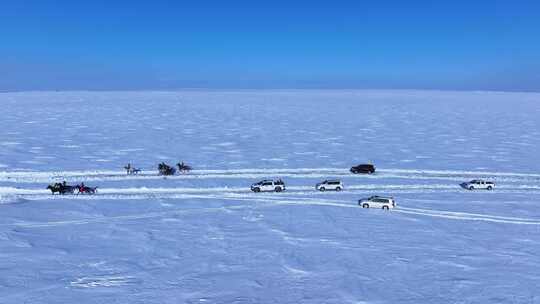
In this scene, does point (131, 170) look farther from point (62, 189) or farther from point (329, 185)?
point (329, 185)

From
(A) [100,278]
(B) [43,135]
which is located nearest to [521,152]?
(A) [100,278]

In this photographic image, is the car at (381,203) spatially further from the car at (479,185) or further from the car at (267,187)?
the car at (479,185)

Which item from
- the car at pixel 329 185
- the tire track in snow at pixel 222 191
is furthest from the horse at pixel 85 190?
the car at pixel 329 185

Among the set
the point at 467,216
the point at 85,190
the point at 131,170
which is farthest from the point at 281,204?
the point at 131,170

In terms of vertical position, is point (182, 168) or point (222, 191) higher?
point (182, 168)

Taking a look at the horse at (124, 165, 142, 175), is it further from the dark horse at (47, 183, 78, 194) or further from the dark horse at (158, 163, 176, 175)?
the dark horse at (47, 183, 78, 194)

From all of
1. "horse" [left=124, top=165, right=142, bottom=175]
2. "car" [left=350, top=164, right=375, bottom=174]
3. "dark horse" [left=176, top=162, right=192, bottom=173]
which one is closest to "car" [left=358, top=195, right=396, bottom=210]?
"car" [left=350, top=164, right=375, bottom=174]

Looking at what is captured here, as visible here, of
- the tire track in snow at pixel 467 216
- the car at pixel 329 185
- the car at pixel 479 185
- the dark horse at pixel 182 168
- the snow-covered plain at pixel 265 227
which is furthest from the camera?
the dark horse at pixel 182 168

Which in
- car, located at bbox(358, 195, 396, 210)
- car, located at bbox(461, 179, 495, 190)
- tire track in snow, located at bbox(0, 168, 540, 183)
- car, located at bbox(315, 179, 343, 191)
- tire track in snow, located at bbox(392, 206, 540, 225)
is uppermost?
tire track in snow, located at bbox(0, 168, 540, 183)
